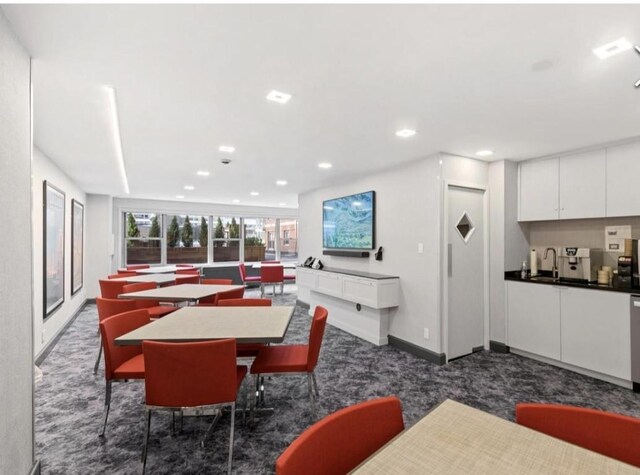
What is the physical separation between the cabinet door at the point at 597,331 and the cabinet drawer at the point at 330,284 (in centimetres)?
272

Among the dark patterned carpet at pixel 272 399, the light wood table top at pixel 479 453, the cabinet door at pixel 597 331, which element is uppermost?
the light wood table top at pixel 479 453

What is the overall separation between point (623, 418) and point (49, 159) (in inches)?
217

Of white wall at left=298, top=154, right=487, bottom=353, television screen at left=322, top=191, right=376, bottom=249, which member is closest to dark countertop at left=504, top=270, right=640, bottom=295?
white wall at left=298, top=154, right=487, bottom=353

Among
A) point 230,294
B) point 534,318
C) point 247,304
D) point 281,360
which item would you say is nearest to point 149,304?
point 230,294

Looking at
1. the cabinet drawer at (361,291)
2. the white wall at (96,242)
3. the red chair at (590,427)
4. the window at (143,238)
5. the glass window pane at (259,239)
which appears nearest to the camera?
the red chair at (590,427)

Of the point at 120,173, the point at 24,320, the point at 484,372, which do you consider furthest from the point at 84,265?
the point at 484,372

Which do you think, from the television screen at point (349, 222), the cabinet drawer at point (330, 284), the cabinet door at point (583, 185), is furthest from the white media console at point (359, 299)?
the cabinet door at point (583, 185)

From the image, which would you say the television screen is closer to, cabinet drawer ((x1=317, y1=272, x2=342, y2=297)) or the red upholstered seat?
cabinet drawer ((x1=317, y1=272, x2=342, y2=297))

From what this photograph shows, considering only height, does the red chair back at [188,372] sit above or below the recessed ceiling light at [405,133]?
below

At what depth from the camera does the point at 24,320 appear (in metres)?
1.71

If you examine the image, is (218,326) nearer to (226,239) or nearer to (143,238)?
(143,238)

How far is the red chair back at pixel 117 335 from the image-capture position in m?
2.12

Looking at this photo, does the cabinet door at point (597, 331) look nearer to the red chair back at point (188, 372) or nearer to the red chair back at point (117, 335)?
the red chair back at point (188, 372)

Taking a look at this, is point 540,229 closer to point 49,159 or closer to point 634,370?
point 634,370
